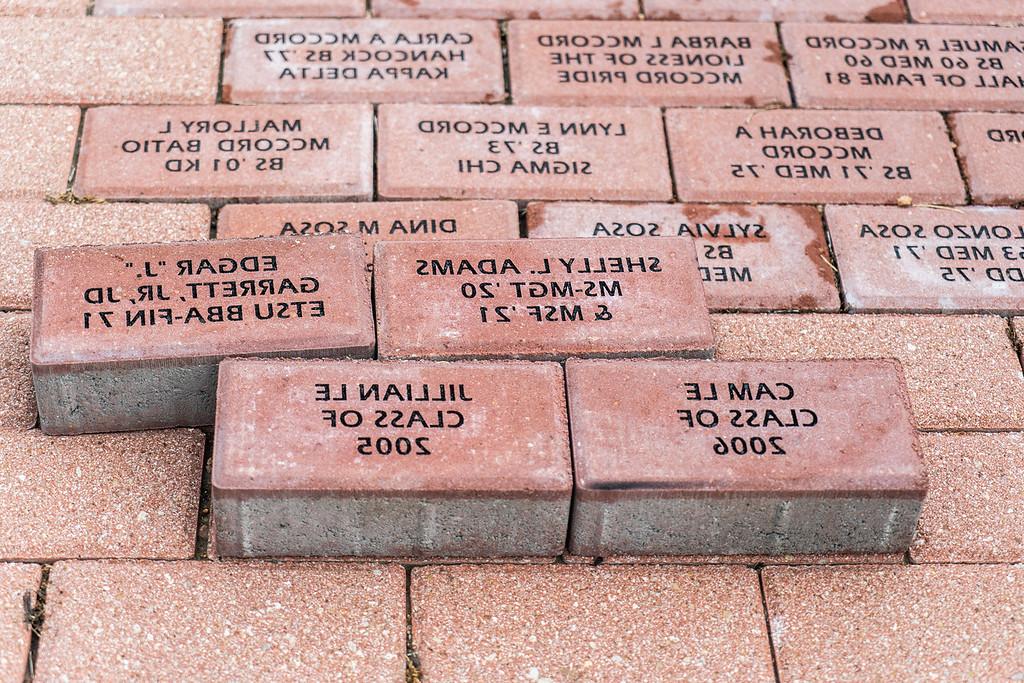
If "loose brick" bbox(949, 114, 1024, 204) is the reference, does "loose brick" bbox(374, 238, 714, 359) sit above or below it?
above

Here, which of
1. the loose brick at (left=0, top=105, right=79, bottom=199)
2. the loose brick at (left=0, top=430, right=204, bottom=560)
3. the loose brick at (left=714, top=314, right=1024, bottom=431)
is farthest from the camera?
the loose brick at (left=0, top=105, right=79, bottom=199)

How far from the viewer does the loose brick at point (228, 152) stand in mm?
4039

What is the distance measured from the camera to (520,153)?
13.8 feet

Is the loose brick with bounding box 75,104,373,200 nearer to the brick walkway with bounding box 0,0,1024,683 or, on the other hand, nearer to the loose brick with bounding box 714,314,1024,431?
the brick walkway with bounding box 0,0,1024,683

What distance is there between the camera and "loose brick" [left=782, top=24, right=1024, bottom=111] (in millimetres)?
4492

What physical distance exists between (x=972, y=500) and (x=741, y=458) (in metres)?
0.73

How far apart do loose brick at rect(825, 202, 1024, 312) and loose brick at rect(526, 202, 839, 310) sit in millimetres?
81

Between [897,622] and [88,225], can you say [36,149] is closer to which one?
[88,225]

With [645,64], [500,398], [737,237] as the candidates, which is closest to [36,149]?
[500,398]

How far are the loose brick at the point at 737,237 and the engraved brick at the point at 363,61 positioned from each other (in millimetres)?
647

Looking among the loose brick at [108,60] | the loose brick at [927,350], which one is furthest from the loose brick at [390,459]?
the loose brick at [108,60]

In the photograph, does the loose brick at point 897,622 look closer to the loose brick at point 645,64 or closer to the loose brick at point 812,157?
the loose brick at point 812,157

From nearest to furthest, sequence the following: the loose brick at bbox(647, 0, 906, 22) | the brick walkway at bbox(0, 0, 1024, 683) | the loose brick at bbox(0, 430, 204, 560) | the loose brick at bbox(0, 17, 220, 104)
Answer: the brick walkway at bbox(0, 0, 1024, 683), the loose brick at bbox(0, 430, 204, 560), the loose brick at bbox(0, 17, 220, 104), the loose brick at bbox(647, 0, 906, 22)

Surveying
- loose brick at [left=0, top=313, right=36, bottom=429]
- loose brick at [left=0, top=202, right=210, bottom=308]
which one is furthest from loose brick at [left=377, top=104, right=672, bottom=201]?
loose brick at [left=0, top=313, right=36, bottom=429]
